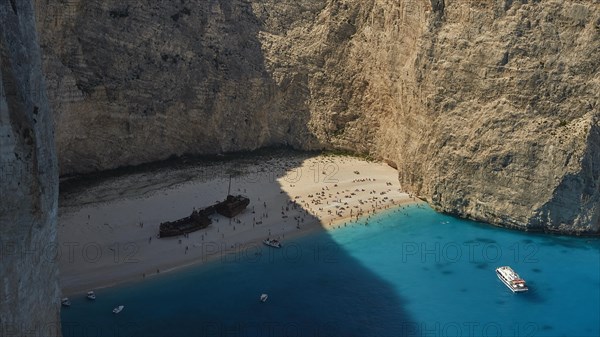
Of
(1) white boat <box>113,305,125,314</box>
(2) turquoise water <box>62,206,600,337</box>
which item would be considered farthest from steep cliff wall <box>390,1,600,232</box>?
(1) white boat <box>113,305,125,314</box>

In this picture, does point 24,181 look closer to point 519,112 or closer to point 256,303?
point 256,303

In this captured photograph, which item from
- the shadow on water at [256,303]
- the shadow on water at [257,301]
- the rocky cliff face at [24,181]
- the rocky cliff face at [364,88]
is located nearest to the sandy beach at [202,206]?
the shadow on water at [257,301]

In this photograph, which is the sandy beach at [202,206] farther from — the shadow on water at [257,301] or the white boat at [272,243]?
the shadow on water at [257,301]

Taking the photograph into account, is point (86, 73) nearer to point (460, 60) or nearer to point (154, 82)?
point (154, 82)

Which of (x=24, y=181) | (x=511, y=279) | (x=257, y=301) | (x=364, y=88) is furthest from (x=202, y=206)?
(x=24, y=181)

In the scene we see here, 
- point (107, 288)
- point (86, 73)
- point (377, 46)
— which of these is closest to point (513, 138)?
point (377, 46)
